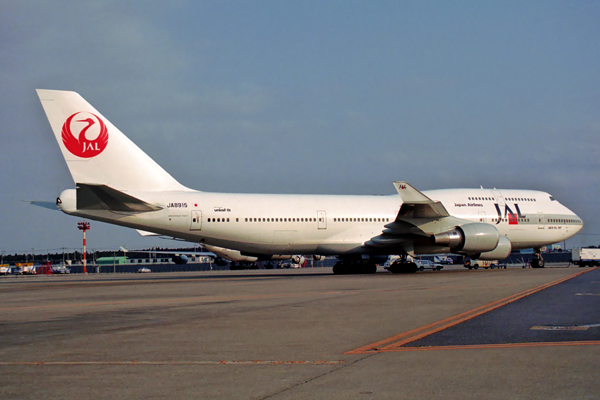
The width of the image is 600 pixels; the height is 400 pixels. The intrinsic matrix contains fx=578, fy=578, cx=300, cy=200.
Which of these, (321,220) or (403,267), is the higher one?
(321,220)

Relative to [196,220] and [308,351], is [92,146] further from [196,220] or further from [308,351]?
[308,351]

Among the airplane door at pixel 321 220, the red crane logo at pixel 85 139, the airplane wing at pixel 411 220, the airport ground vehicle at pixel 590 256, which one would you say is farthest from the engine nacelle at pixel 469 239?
the airport ground vehicle at pixel 590 256

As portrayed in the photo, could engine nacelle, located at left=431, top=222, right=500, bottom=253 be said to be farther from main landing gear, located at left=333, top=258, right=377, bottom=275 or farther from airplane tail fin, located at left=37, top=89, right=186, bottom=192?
airplane tail fin, located at left=37, top=89, right=186, bottom=192

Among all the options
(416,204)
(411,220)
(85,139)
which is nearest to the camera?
(85,139)

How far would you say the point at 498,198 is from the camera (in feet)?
121

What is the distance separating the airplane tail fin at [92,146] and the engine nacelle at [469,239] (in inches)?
620

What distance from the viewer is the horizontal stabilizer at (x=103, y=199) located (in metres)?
26.0

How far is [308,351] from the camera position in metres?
7.12

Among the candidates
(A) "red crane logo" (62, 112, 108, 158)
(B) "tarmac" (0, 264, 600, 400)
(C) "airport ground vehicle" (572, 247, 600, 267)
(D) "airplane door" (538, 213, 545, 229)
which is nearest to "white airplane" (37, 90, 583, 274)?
(A) "red crane logo" (62, 112, 108, 158)


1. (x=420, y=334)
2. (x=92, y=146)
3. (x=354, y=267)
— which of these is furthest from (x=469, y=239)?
(x=420, y=334)

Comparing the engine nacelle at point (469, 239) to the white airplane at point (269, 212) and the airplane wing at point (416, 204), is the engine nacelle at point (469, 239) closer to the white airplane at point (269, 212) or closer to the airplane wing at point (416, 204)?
the white airplane at point (269, 212)

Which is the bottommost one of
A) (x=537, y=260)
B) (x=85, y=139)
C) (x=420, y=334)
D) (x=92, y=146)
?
(x=537, y=260)

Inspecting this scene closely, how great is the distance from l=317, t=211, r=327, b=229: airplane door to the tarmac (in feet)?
60.8

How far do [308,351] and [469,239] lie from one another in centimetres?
2529
